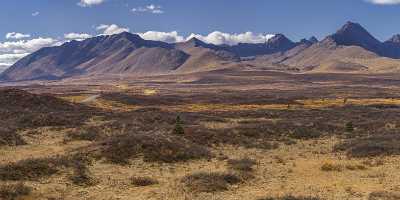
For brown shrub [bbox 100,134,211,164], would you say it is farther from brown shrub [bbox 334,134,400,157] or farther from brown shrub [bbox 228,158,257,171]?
brown shrub [bbox 334,134,400,157]

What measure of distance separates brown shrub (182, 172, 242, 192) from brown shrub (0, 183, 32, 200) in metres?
7.70

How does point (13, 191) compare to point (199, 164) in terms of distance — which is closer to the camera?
point (13, 191)

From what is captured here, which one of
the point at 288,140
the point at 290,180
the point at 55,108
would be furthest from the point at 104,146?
the point at 55,108

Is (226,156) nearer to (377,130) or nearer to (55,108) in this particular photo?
(377,130)

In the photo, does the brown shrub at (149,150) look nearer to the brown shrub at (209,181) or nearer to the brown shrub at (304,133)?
the brown shrub at (209,181)

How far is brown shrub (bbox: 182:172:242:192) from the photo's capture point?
85.3 feet

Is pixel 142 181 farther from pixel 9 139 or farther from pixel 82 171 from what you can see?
pixel 9 139

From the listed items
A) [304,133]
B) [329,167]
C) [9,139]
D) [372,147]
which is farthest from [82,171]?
[304,133]

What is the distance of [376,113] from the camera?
74.8 meters

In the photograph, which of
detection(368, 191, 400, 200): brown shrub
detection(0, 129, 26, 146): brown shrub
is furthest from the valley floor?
detection(0, 129, 26, 146): brown shrub

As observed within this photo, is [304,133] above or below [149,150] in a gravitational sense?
below

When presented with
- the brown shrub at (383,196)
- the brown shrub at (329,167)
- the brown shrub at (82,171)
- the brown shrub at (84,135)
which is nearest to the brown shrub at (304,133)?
the brown shrub at (329,167)

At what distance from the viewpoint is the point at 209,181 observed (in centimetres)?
2689

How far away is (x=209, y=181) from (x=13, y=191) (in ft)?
30.8
